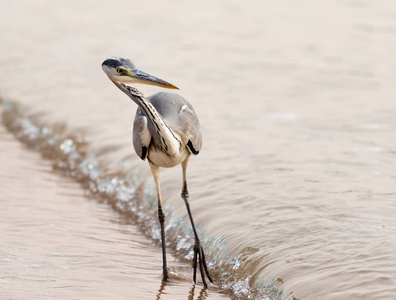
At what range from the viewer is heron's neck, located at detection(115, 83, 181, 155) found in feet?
18.1

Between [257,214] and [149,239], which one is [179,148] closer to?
[257,214]

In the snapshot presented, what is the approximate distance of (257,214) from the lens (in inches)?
254

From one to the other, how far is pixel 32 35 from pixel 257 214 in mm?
10332

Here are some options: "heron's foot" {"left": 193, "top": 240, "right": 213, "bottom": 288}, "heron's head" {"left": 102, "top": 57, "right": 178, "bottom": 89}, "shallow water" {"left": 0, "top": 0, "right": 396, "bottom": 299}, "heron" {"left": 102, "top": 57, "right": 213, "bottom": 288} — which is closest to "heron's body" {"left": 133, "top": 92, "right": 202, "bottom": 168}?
"heron" {"left": 102, "top": 57, "right": 213, "bottom": 288}

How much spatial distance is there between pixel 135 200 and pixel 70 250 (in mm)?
1788

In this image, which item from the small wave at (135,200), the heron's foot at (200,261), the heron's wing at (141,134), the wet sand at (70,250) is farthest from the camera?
the heron's foot at (200,261)

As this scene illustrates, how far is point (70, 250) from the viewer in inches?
248

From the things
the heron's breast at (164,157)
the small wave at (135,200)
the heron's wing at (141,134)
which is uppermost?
the heron's wing at (141,134)

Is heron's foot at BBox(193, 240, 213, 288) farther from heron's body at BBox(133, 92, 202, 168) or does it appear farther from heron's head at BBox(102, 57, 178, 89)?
heron's head at BBox(102, 57, 178, 89)

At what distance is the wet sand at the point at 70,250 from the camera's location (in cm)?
541

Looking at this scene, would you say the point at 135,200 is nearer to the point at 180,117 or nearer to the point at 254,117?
the point at 180,117

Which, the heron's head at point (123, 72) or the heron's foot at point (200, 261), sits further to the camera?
the heron's foot at point (200, 261)

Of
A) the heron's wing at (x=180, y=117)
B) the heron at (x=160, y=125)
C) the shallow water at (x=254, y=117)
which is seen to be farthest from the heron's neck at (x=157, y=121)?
the shallow water at (x=254, y=117)

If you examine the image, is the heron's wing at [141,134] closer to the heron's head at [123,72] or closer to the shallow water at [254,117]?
the heron's head at [123,72]
